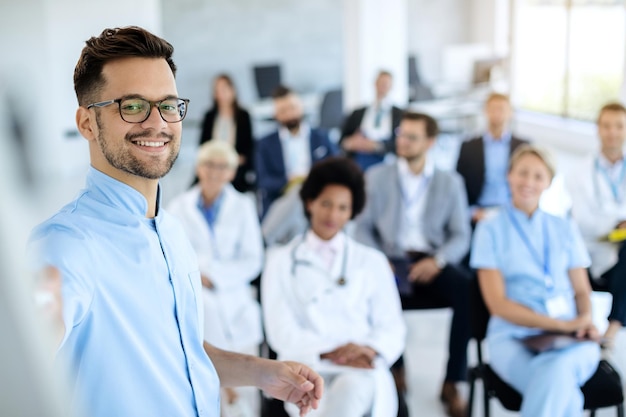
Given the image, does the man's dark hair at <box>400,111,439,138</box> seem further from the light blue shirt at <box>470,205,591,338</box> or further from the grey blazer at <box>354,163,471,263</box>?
the light blue shirt at <box>470,205,591,338</box>

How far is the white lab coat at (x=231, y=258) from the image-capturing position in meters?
3.98

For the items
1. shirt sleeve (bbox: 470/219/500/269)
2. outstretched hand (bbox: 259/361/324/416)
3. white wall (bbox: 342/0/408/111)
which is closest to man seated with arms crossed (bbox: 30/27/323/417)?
outstretched hand (bbox: 259/361/324/416)

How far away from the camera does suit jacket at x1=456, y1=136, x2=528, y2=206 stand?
5219 mm

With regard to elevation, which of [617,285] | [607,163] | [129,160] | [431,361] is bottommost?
[431,361]

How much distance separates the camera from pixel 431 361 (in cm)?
438

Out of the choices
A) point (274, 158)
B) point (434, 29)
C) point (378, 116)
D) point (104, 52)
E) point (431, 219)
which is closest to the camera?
point (104, 52)

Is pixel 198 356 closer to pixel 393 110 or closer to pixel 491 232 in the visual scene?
pixel 491 232

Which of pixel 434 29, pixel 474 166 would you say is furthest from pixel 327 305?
pixel 434 29

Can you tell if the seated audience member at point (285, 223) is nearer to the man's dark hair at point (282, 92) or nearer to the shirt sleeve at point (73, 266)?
the man's dark hair at point (282, 92)

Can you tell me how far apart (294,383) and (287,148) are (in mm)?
4409

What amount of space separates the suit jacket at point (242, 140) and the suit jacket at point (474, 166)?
1861 mm

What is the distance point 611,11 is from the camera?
32.2ft

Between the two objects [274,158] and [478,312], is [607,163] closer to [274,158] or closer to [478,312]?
[478,312]

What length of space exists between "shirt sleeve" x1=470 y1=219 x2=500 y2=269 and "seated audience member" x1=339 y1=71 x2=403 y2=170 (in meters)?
3.02
